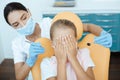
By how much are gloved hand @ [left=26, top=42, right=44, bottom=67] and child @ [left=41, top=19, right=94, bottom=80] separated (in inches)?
2.5

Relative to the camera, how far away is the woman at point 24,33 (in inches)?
47.8

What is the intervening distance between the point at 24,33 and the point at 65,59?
431 mm

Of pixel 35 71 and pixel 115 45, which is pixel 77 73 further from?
pixel 115 45

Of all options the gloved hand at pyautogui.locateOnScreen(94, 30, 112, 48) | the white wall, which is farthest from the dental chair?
the white wall

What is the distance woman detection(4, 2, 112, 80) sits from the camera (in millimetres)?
1213

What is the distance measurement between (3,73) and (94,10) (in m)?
1.28

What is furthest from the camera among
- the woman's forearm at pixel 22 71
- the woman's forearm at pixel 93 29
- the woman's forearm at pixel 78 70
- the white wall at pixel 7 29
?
the white wall at pixel 7 29

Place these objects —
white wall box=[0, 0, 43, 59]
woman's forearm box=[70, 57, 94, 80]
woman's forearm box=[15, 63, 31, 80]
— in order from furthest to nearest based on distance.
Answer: white wall box=[0, 0, 43, 59] < woman's forearm box=[15, 63, 31, 80] < woman's forearm box=[70, 57, 94, 80]

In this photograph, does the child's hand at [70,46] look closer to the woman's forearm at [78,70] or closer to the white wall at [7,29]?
the woman's forearm at [78,70]

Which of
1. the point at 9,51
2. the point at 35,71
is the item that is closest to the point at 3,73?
the point at 9,51

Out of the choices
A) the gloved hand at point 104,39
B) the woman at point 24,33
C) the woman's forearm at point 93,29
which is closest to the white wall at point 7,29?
the woman at point 24,33

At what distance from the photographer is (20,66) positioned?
1270 millimetres

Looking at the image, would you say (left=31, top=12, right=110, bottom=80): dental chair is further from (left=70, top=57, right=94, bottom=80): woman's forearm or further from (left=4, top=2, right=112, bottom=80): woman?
(left=70, top=57, right=94, bottom=80): woman's forearm

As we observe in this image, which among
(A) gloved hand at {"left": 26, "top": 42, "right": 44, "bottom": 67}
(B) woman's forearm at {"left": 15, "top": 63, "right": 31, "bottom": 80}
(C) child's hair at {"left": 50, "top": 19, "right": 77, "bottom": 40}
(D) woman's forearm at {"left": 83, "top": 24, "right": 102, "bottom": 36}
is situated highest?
(C) child's hair at {"left": 50, "top": 19, "right": 77, "bottom": 40}
